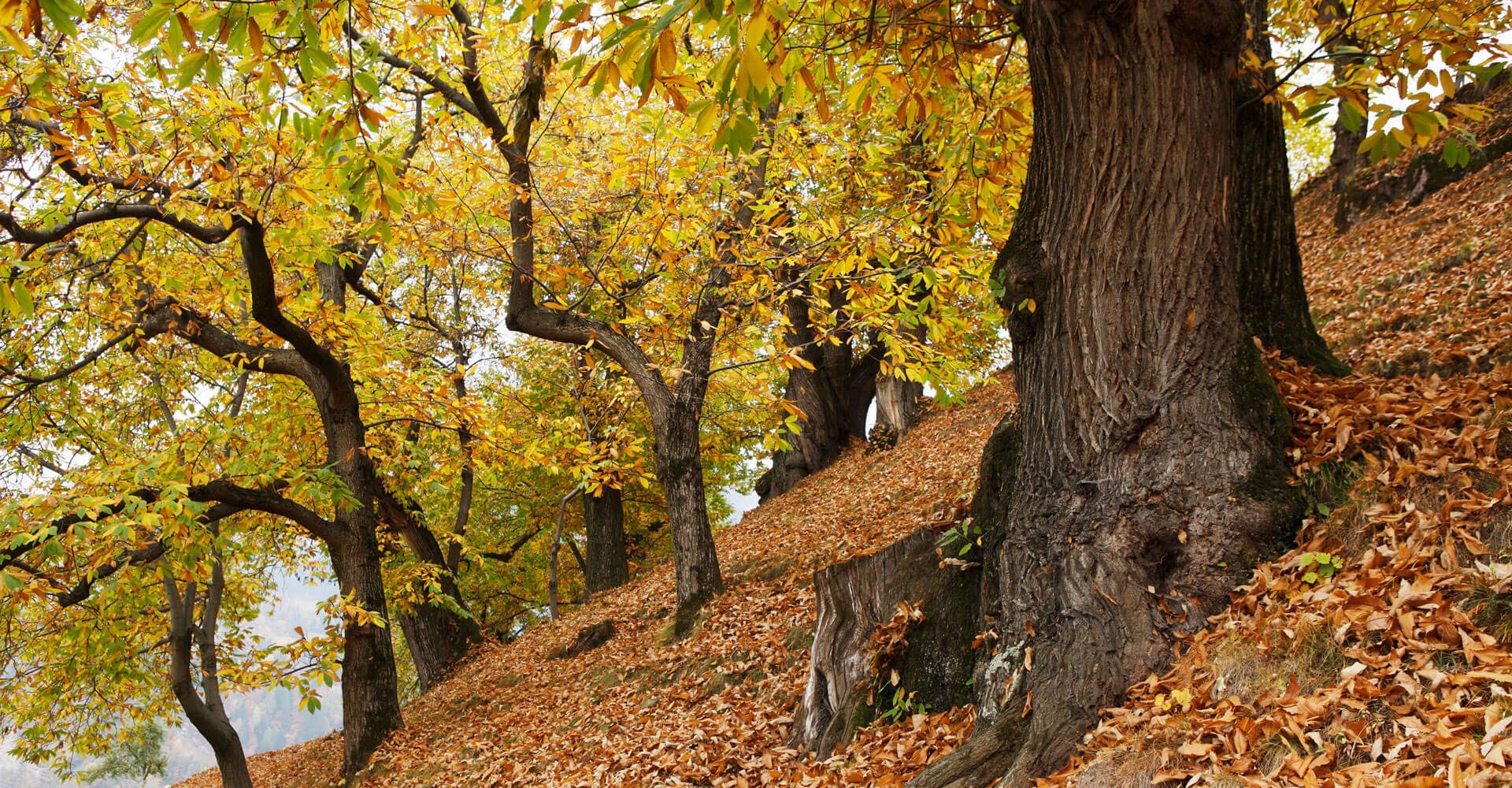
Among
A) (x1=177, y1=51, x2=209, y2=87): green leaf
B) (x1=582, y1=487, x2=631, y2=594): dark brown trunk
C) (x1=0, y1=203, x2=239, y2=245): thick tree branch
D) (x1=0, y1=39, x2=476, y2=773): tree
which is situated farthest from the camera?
(x1=582, y1=487, x2=631, y2=594): dark brown trunk

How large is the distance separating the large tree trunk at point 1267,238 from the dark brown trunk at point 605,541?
13.8 m

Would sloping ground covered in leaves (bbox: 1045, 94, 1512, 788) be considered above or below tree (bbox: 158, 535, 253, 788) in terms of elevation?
below

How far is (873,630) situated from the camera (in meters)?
4.77

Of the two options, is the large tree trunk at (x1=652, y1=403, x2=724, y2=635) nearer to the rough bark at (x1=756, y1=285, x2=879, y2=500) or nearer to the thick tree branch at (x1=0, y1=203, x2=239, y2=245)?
the thick tree branch at (x1=0, y1=203, x2=239, y2=245)

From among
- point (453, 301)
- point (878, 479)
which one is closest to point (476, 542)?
point (453, 301)

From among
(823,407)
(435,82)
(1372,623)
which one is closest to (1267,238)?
(1372,623)

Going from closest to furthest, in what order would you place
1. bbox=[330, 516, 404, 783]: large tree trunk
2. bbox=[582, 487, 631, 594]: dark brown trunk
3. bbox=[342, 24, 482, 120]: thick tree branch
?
bbox=[342, 24, 482, 120]: thick tree branch → bbox=[330, 516, 404, 783]: large tree trunk → bbox=[582, 487, 631, 594]: dark brown trunk

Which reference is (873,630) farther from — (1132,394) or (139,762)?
(139,762)

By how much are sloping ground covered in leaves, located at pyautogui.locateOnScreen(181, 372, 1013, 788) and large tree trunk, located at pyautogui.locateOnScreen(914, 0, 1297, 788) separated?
81 cm

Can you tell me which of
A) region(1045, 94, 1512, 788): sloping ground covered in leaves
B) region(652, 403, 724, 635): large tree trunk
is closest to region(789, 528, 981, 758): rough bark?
region(1045, 94, 1512, 788): sloping ground covered in leaves

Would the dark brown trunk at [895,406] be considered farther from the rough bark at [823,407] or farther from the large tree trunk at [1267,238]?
the large tree trunk at [1267,238]

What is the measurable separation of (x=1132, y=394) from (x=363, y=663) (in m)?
8.51

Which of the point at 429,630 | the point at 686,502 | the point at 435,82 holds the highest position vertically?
the point at 435,82

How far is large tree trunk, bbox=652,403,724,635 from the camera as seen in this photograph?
8.98 m
